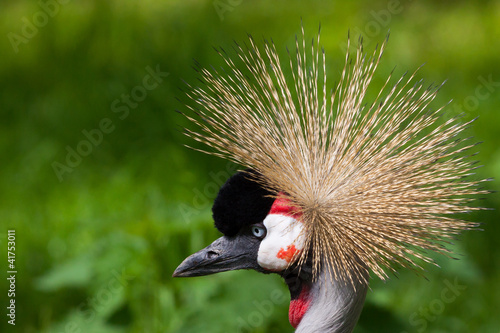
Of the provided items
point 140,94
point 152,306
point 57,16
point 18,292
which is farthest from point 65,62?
point 152,306

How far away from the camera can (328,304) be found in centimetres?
120

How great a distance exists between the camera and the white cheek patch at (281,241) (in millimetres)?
1183

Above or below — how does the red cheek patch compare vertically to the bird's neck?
above

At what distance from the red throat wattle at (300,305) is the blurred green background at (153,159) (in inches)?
19.2

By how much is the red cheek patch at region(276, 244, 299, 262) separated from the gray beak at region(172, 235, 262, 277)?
59mm

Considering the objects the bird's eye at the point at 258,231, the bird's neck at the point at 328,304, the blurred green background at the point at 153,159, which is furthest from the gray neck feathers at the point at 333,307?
the blurred green background at the point at 153,159

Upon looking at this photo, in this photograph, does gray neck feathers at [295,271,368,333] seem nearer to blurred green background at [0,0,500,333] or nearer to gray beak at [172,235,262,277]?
gray beak at [172,235,262,277]

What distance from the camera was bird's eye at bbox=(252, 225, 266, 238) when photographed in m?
1.22

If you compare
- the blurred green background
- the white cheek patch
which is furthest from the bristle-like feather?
the blurred green background

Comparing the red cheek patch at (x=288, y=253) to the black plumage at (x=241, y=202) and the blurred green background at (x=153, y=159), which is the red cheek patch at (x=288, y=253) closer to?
the black plumage at (x=241, y=202)

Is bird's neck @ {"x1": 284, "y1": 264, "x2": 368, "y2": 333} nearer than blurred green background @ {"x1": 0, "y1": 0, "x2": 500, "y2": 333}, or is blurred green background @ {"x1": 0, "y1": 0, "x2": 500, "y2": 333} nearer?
bird's neck @ {"x1": 284, "y1": 264, "x2": 368, "y2": 333}

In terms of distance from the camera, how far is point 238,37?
2857 millimetres

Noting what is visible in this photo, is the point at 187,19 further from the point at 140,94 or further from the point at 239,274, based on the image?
the point at 239,274

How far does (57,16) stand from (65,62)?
0.26 metres
